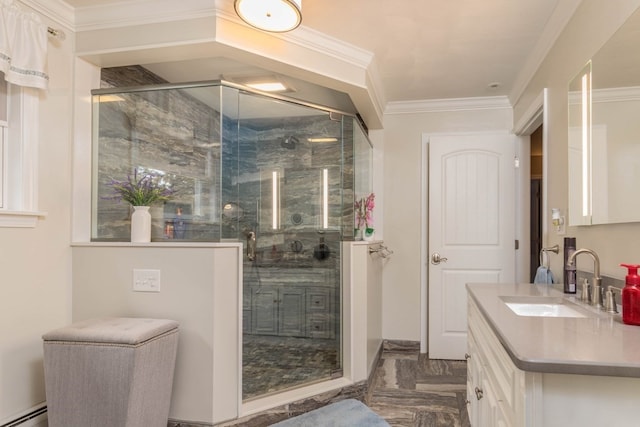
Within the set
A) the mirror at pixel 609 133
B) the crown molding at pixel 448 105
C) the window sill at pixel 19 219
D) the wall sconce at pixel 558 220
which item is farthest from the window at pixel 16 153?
the crown molding at pixel 448 105

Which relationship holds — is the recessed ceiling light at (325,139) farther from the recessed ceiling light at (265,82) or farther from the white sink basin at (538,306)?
the white sink basin at (538,306)

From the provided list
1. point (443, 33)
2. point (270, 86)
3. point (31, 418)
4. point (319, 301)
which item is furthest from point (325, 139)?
point (31, 418)

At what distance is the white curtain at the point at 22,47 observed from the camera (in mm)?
1976

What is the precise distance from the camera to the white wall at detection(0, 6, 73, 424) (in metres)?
2.07

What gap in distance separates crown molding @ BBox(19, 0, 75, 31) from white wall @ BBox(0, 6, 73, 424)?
47 millimetres

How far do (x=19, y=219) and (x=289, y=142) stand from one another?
1.94 m

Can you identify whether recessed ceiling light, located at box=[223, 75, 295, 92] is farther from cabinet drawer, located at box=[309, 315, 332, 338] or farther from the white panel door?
cabinet drawer, located at box=[309, 315, 332, 338]

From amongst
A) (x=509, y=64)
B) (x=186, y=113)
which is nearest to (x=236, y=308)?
(x=186, y=113)

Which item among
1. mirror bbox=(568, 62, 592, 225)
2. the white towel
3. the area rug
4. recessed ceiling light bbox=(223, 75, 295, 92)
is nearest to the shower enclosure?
recessed ceiling light bbox=(223, 75, 295, 92)

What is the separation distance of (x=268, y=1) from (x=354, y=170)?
1718 mm

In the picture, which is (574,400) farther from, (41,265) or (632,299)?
(41,265)

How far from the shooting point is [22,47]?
2.05m

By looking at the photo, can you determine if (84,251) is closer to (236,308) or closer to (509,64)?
(236,308)

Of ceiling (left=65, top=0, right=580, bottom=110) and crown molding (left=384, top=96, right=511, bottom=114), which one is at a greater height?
ceiling (left=65, top=0, right=580, bottom=110)
